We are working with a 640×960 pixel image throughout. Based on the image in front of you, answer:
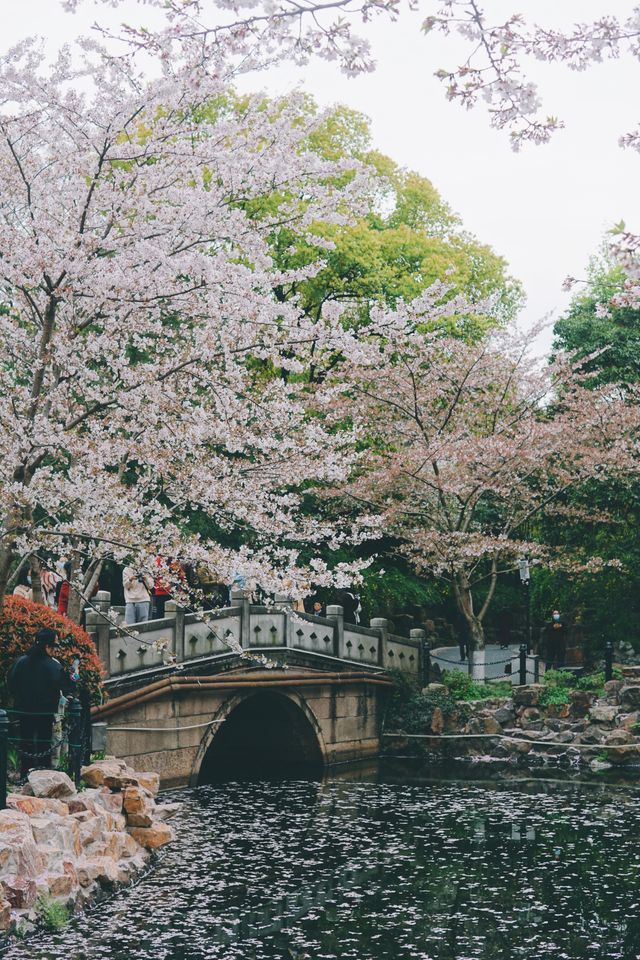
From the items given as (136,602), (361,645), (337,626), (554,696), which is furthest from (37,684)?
(554,696)

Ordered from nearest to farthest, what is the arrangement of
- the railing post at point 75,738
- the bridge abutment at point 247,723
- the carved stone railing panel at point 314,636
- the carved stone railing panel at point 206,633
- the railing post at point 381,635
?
the railing post at point 75,738
the bridge abutment at point 247,723
the carved stone railing panel at point 206,633
the carved stone railing panel at point 314,636
the railing post at point 381,635

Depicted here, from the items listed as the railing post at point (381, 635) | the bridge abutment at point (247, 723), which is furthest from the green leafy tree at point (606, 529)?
the bridge abutment at point (247, 723)

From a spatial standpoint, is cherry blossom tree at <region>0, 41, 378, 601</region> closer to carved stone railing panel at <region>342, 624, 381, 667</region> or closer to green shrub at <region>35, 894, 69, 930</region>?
green shrub at <region>35, 894, 69, 930</region>

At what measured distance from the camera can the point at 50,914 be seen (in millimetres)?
12273

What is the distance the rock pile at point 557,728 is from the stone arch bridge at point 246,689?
2.34 meters

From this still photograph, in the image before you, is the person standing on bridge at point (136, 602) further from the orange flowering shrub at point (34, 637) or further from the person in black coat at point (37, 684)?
the person in black coat at point (37, 684)

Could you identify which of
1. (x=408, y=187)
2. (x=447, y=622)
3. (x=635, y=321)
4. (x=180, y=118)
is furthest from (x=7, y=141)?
(x=447, y=622)

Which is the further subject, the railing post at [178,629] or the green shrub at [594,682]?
the green shrub at [594,682]

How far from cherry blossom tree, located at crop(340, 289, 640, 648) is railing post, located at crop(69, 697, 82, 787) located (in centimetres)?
1349

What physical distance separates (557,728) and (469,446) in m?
7.33

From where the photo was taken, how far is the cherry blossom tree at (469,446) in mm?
28016

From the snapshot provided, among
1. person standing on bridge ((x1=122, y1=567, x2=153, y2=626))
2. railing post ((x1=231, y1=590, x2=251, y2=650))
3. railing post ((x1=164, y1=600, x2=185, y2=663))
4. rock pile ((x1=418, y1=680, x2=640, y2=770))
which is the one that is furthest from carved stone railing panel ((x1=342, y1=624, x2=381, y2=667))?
person standing on bridge ((x1=122, y1=567, x2=153, y2=626))

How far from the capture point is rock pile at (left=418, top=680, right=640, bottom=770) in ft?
85.0

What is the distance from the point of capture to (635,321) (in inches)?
1237
